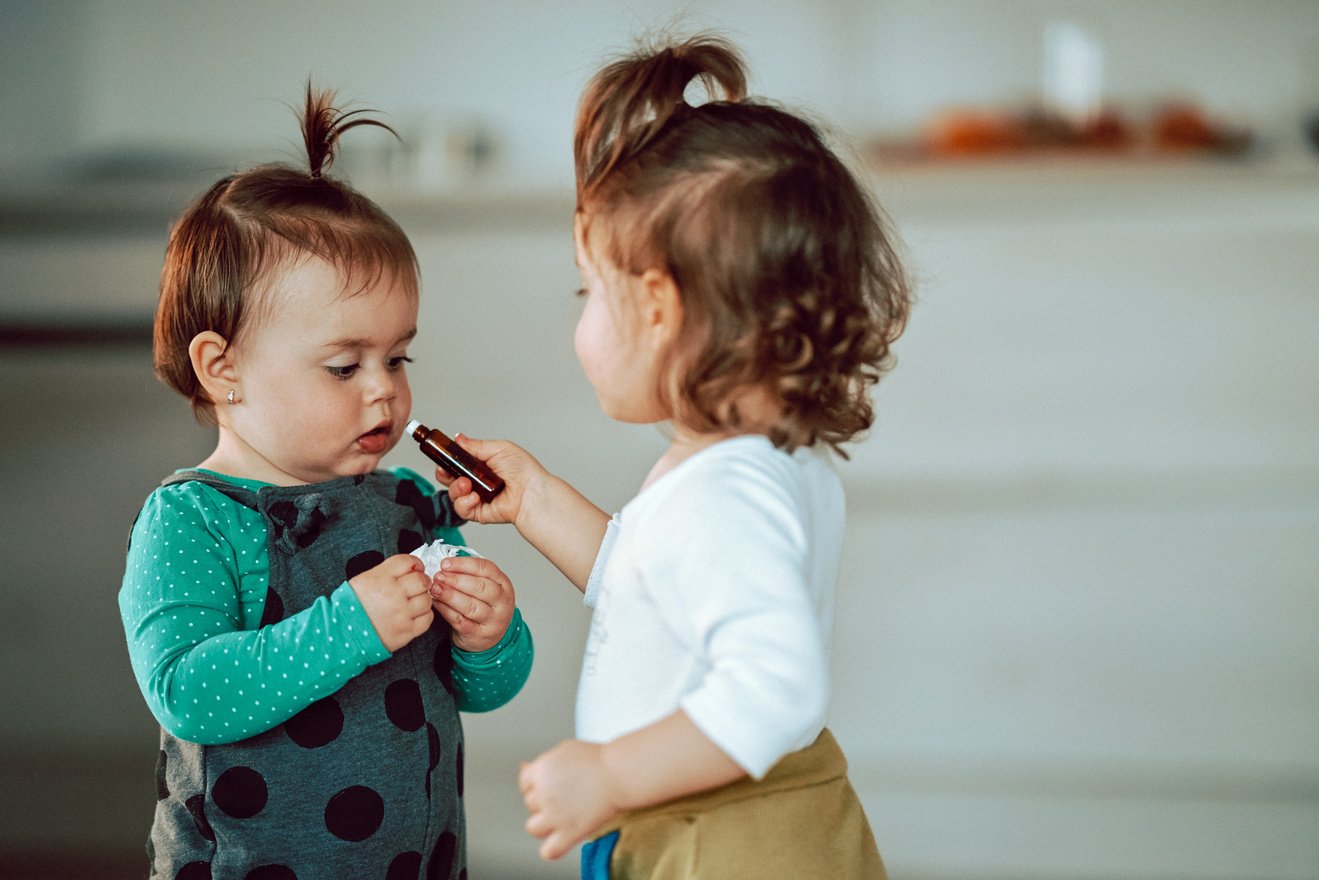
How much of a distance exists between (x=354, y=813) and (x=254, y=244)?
391 millimetres

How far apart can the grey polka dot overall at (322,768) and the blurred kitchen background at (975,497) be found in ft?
2.60

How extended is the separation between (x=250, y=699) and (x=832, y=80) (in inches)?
60.6

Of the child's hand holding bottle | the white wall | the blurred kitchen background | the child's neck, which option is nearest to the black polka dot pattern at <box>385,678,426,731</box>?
the child's hand holding bottle

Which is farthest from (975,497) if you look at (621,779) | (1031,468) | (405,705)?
(621,779)

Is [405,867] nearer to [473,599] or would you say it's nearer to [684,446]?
[473,599]

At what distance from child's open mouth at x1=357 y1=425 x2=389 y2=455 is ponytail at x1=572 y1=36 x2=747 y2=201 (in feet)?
0.76

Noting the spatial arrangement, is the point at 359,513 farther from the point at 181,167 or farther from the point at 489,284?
the point at 181,167

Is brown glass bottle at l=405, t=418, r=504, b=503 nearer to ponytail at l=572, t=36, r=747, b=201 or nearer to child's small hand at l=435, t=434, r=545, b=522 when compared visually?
child's small hand at l=435, t=434, r=545, b=522

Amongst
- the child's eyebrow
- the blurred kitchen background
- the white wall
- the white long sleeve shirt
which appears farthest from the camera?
the white wall

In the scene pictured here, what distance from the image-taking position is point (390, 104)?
2.05 m

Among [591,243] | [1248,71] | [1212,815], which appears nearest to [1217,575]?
[1212,815]

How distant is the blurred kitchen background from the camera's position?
5.20 ft

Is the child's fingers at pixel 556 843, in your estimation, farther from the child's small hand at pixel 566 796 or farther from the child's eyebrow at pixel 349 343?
the child's eyebrow at pixel 349 343

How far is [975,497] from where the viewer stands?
1697 millimetres
